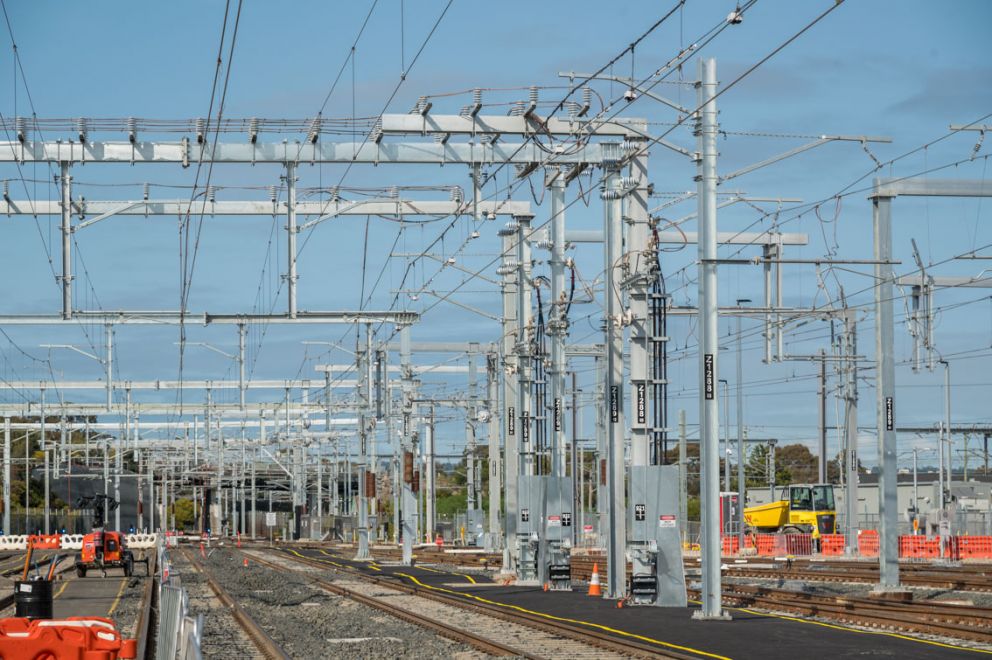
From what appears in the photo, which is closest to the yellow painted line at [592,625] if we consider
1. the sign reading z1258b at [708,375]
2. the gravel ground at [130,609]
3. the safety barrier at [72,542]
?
the sign reading z1258b at [708,375]

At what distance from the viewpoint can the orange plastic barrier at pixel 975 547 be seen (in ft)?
172

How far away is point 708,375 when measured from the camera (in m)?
23.9

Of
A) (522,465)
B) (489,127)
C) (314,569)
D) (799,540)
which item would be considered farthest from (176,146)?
(799,540)

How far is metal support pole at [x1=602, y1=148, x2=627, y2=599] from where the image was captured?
27.9 m

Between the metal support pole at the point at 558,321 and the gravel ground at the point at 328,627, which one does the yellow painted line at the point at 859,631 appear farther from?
the metal support pole at the point at 558,321

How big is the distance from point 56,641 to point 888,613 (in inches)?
567

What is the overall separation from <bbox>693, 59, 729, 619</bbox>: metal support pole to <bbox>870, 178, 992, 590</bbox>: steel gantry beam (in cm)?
621

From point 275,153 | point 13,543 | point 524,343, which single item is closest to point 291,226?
point 275,153

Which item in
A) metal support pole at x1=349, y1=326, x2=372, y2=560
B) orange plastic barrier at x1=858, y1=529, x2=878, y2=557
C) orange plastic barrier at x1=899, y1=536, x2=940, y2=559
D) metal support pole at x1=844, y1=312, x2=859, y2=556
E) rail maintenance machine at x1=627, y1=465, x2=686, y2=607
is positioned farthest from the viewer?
metal support pole at x1=349, y1=326, x2=372, y2=560

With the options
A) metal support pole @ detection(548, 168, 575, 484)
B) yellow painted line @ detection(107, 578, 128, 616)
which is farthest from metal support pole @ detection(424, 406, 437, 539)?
metal support pole @ detection(548, 168, 575, 484)

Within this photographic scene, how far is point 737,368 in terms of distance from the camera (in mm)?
60250

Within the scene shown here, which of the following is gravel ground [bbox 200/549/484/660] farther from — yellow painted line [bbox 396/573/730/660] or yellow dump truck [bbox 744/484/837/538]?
yellow dump truck [bbox 744/484/837/538]

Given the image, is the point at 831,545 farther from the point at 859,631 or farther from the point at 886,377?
the point at 859,631

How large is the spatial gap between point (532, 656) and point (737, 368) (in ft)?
141
